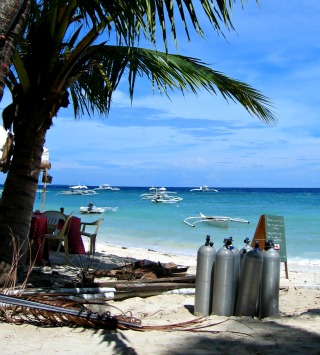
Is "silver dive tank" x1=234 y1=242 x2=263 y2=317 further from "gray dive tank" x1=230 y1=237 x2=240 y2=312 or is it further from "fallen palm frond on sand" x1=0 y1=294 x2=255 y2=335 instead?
"fallen palm frond on sand" x1=0 y1=294 x2=255 y2=335

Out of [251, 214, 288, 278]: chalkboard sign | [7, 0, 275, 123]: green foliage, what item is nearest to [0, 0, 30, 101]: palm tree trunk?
[7, 0, 275, 123]: green foliage

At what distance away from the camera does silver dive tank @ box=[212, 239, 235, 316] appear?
461cm

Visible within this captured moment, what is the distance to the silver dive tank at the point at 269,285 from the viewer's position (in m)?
4.70

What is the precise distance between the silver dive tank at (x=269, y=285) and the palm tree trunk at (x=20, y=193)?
2.49m

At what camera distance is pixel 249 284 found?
15.3 feet

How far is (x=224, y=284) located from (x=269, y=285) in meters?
0.43

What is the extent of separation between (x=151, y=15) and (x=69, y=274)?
4.02 m

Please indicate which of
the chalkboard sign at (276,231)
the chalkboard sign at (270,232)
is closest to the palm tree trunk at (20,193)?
the chalkboard sign at (270,232)

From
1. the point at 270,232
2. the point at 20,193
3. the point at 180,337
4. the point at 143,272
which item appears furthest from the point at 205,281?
the point at 270,232

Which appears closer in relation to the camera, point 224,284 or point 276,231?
point 224,284

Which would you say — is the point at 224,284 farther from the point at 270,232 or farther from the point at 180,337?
the point at 270,232

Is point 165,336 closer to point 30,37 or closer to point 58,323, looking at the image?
point 58,323

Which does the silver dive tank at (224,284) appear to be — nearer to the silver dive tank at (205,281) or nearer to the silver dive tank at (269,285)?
the silver dive tank at (205,281)

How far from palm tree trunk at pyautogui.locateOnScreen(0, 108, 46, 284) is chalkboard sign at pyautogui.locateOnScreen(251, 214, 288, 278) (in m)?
3.75
